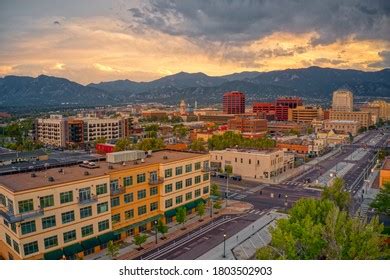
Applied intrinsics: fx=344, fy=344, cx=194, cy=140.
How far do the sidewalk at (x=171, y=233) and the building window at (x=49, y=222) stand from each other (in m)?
2.36

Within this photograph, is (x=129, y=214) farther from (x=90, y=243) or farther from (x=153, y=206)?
(x=90, y=243)

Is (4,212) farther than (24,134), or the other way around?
(24,134)

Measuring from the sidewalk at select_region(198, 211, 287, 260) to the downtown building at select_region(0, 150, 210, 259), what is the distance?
13.1ft

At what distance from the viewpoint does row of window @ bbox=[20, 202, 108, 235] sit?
43.3 feet

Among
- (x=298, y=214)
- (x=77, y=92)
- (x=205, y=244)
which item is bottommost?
(x=205, y=244)

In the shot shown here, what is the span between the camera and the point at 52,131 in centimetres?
5509

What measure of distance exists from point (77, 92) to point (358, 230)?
80.5 meters

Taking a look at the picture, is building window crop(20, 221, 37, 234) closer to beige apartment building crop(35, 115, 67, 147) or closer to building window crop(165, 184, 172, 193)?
building window crop(165, 184, 172, 193)

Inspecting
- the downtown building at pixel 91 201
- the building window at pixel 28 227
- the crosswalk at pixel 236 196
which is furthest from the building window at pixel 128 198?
the crosswalk at pixel 236 196

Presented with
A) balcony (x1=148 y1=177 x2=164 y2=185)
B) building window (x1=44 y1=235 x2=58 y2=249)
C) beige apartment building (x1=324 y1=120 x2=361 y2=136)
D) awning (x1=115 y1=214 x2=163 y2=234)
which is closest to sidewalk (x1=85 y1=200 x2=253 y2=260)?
awning (x1=115 y1=214 x2=163 y2=234)

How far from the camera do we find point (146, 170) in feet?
61.3

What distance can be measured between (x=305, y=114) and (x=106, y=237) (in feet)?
273

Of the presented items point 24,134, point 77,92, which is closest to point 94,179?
point 24,134

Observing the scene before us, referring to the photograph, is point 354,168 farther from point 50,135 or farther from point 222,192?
point 50,135
